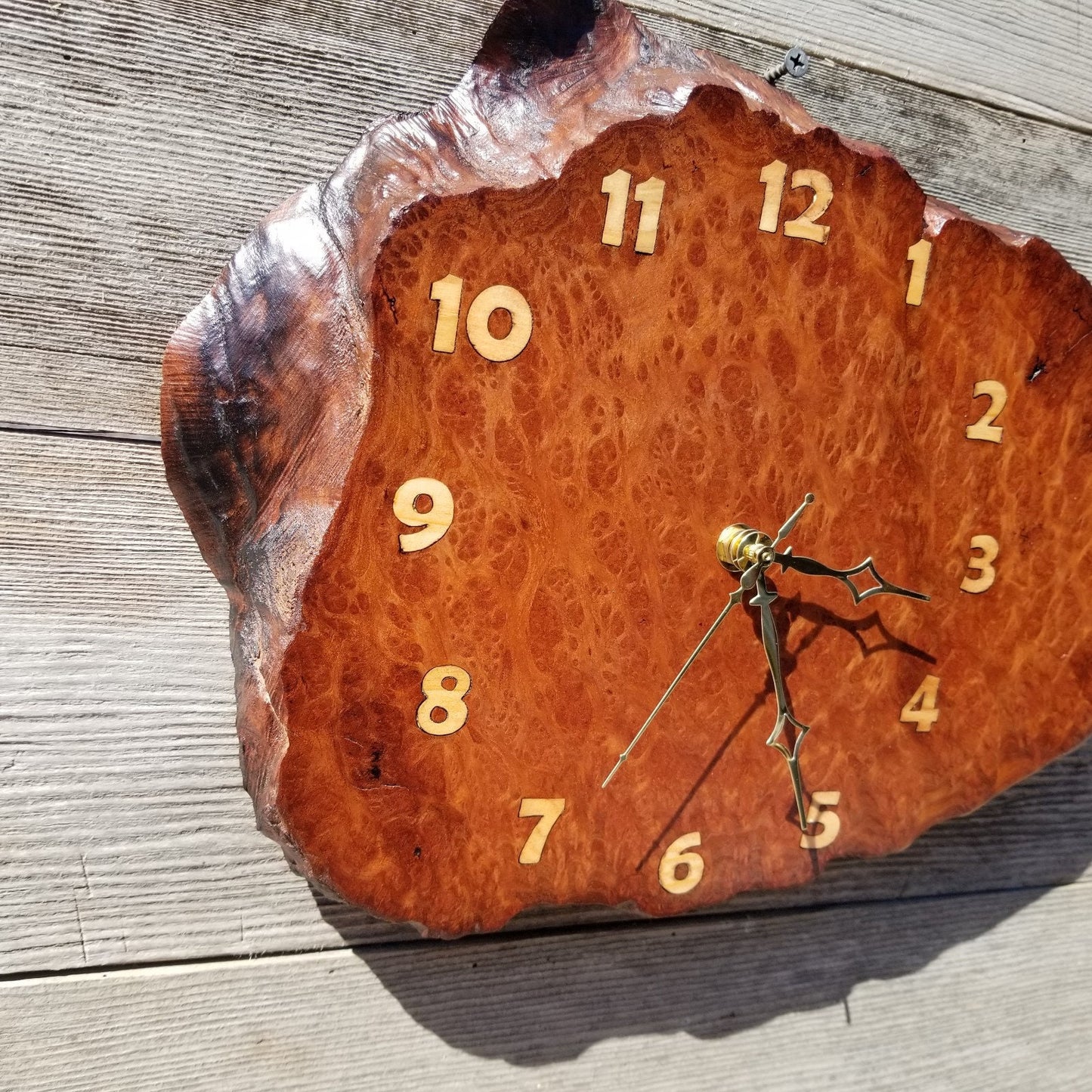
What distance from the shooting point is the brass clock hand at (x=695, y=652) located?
Result: 0.60m

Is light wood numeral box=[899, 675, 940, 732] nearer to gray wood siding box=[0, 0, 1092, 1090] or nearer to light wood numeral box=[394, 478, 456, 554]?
gray wood siding box=[0, 0, 1092, 1090]

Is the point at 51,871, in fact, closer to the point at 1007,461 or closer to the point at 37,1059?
the point at 37,1059

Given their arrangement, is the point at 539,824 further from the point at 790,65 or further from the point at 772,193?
the point at 790,65

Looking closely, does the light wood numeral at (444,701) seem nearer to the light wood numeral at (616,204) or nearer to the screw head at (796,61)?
the light wood numeral at (616,204)

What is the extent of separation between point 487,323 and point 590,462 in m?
0.11

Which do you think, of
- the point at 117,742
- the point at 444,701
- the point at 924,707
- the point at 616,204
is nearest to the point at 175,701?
the point at 117,742

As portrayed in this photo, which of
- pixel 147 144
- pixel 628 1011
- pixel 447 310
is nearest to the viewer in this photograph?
pixel 447 310

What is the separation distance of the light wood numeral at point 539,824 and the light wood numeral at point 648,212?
34 centimetres

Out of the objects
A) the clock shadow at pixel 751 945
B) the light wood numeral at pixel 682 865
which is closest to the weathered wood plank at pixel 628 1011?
the clock shadow at pixel 751 945

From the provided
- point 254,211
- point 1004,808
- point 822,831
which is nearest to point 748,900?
point 822,831

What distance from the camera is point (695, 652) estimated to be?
59cm

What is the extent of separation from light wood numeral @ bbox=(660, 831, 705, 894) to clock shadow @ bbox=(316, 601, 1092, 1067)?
5cm

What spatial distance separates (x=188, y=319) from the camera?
0.57m

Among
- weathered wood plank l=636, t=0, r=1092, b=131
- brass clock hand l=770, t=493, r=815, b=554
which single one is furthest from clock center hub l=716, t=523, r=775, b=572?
weathered wood plank l=636, t=0, r=1092, b=131
